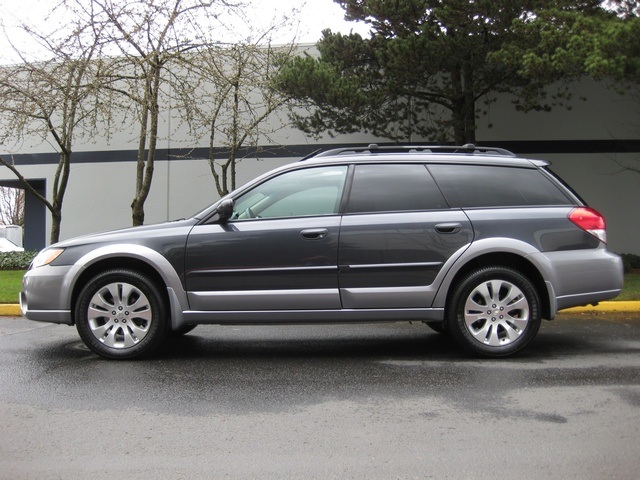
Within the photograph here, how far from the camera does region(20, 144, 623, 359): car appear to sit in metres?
5.65

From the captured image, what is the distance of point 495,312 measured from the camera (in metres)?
5.69

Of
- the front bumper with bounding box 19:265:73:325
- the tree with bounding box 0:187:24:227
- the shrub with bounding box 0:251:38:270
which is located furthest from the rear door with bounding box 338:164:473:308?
the tree with bounding box 0:187:24:227

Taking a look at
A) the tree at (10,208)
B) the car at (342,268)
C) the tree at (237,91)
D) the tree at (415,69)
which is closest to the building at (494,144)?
the tree at (237,91)

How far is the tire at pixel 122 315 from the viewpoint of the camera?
571 cm

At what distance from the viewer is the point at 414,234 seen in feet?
18.7

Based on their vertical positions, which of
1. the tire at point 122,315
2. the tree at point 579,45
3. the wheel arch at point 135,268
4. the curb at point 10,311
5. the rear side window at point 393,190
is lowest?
the curb at point 10,311

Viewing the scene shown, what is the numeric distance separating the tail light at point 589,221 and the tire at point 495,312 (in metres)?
0.73

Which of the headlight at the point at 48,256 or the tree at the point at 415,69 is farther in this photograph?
the tree at the point at 415,69

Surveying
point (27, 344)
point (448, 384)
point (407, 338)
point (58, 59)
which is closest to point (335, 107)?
point (58, 59)

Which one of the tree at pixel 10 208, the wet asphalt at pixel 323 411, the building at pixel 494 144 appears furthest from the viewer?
the tree at pixel 10 208

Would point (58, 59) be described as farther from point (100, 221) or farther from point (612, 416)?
point (612, 416)

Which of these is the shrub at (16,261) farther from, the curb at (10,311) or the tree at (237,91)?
the curb at (10,311)

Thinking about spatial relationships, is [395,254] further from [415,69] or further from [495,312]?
[415,69]

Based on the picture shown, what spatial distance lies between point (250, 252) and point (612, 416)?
3039 mm
